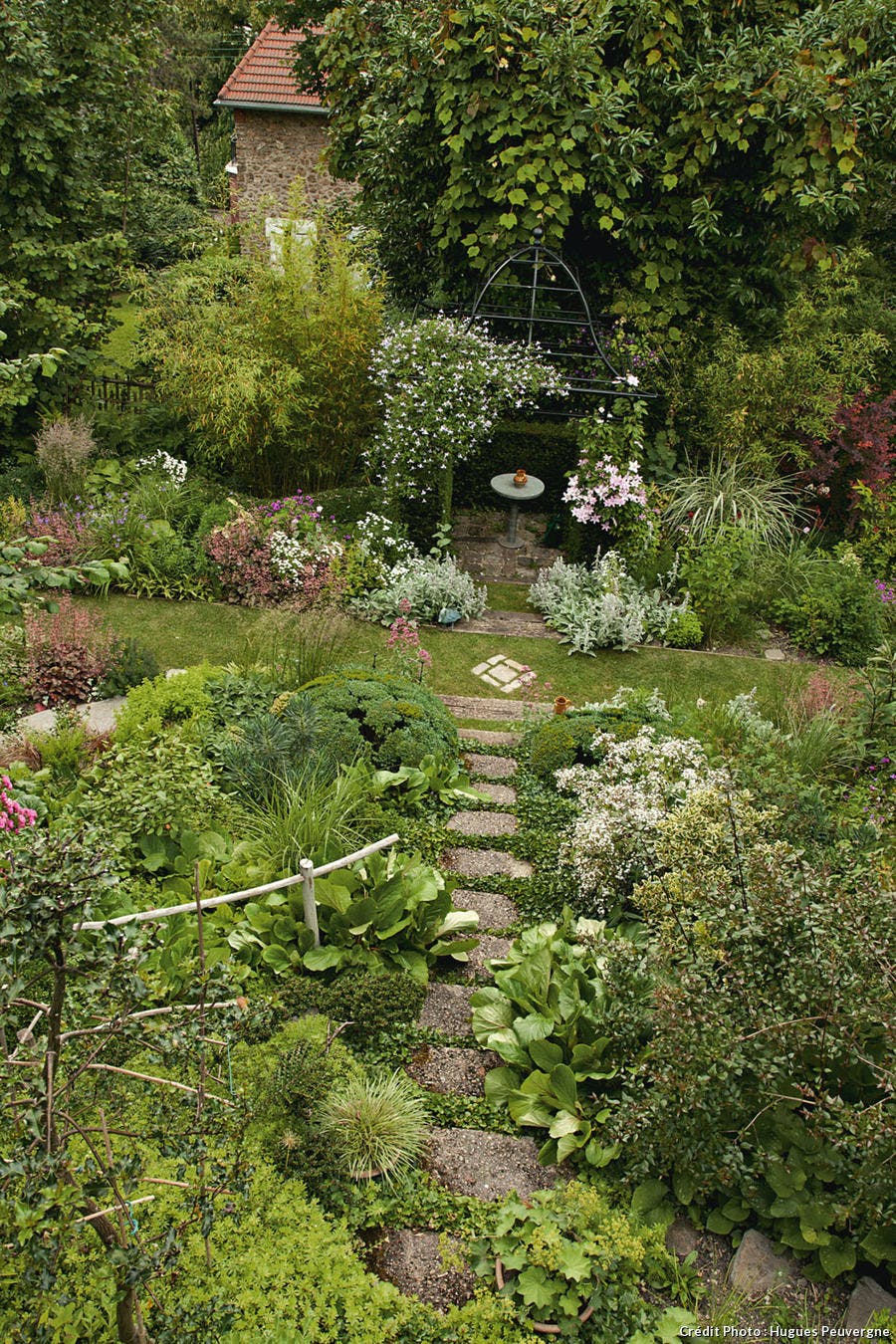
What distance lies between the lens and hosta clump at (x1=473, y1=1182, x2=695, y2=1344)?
10.9 feet

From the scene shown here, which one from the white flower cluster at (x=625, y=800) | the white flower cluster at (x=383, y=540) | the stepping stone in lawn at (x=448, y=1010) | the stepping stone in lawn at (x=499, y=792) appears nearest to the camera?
the stepping stone in lawn at (x=448, y=1010)

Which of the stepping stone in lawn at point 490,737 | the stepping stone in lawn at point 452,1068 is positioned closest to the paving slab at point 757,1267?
the stepping stone in lawn at point 452,1068

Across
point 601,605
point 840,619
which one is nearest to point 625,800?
point 601,605

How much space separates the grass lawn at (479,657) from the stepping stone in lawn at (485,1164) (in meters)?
4.04

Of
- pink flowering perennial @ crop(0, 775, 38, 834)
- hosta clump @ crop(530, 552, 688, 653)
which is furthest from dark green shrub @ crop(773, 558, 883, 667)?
pink flowering perennial @ crop(0, 775, 38, 834)

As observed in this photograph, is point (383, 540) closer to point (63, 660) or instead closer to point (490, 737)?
point (490, 737)

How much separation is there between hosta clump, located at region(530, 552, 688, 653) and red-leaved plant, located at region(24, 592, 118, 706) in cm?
360

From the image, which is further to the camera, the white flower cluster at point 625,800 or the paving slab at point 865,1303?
the white flower cluster at point 625,800

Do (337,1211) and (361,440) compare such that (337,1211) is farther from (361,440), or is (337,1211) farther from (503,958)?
(361,440)

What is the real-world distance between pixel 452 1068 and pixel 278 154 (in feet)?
60.8

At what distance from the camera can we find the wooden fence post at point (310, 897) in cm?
436

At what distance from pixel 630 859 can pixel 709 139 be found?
689 centimetres

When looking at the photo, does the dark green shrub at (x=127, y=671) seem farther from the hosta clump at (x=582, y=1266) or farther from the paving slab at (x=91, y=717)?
the hosta clump at (x=582, y=1266)

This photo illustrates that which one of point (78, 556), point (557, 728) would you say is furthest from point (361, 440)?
point (557, 728)
